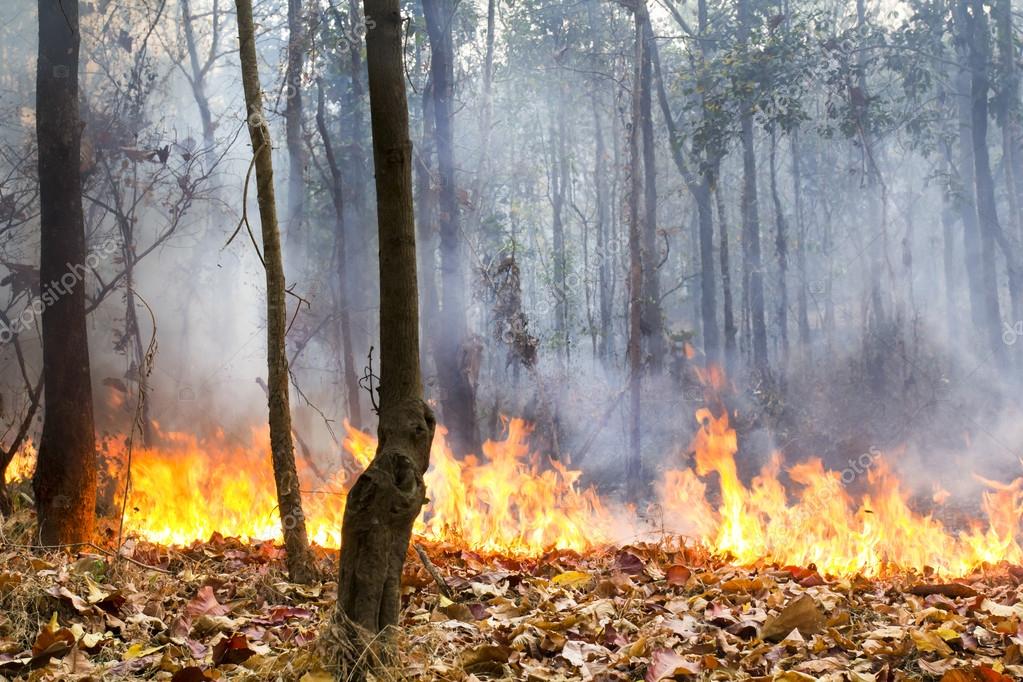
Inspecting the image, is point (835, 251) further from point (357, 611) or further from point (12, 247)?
point (357, 611)

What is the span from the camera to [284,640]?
4168 mm

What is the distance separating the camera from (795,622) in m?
4.27

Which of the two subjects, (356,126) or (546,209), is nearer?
(356,126)

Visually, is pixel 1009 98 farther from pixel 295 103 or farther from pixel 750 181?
pixel 295 103

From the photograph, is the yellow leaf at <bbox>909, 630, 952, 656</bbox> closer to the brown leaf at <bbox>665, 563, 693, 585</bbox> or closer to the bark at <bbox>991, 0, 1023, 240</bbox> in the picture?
the brown leaf at <bbox>665, 563, 693, 585</bbox>

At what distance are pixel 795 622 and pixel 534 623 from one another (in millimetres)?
1222

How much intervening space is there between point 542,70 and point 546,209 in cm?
1090

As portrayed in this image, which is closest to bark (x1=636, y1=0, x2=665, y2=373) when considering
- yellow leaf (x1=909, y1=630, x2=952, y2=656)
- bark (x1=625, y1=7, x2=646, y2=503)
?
bark (x1=625, y1=7, x2=646, y2=503)

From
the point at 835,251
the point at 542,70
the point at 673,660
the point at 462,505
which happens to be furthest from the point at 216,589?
the point at 835,251

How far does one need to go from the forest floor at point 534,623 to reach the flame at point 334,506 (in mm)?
1892

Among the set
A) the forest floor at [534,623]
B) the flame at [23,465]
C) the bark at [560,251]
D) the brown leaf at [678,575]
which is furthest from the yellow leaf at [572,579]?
the bark at [560,251]

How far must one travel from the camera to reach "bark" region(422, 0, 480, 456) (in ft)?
46.5

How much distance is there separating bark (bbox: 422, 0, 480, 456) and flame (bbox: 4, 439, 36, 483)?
5.73 metres

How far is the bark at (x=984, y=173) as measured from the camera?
16953mm
